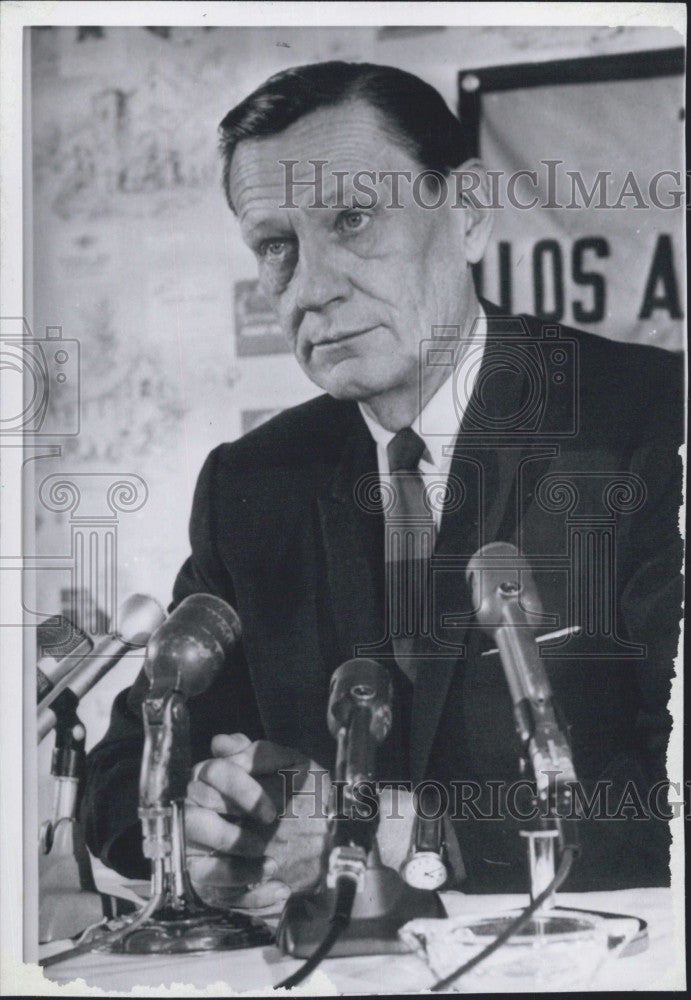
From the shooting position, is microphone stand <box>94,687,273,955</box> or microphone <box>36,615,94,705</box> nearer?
microphone stand <box>94,687,273,955</box>

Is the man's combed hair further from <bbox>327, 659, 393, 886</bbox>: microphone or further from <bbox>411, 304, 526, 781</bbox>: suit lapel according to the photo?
<bbox>327, 659, 393, 886</bbox>: microphone

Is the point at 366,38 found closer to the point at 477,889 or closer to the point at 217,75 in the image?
the point at 217,75

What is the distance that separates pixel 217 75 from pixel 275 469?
1.97ft

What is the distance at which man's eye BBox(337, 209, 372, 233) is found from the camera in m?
1.64

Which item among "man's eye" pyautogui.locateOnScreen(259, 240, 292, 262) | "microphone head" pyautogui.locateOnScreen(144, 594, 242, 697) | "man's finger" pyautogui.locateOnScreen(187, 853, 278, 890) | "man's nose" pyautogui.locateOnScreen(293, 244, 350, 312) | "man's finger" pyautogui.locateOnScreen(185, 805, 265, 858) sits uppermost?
"man's eye" pyautogui.locateOnScreen(259, 240, 292, 262)

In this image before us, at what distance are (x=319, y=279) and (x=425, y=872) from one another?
2.85 feet

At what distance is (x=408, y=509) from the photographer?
5.43 ft

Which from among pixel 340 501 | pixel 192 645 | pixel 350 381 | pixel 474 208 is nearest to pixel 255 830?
pixel 192 645

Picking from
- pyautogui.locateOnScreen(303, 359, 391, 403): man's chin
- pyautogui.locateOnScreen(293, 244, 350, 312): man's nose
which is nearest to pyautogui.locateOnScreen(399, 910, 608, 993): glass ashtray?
pyautogui.locateOnScreen(303, 359, 391, 403): man's chin

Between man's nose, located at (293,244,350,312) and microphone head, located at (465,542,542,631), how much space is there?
0.44 metres

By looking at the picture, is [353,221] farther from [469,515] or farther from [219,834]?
[219,834]

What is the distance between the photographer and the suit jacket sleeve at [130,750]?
1.63 metres

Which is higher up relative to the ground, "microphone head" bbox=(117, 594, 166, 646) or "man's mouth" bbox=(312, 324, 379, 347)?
"man's mouth" bbox=(312, 324, 379, 347)

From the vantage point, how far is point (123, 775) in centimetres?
163
